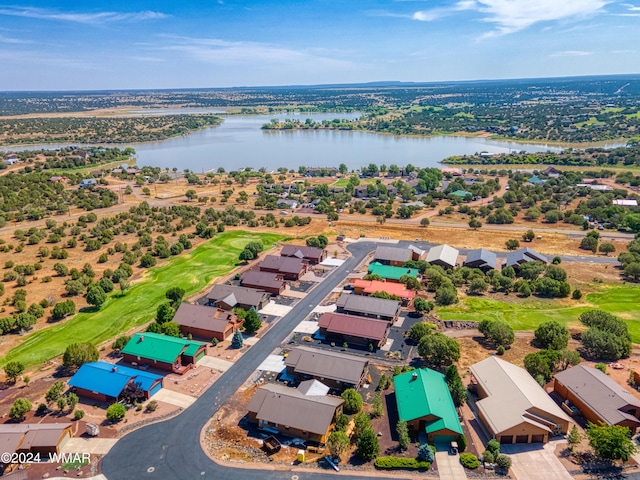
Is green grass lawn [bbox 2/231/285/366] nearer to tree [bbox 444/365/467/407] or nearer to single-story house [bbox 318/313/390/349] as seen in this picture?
single-story house [bbox 318/313/390/349]

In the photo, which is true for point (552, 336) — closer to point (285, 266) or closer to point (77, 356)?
point (285, 266)

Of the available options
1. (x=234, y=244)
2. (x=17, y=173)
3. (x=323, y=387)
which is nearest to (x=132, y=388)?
(x=323, y=387)

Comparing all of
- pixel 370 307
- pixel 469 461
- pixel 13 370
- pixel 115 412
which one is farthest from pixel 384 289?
pixel 13 370

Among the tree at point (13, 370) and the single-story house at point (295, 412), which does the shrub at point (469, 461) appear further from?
the tree at point (13, 370)

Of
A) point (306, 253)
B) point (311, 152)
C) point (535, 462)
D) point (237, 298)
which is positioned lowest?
point (535, 462)

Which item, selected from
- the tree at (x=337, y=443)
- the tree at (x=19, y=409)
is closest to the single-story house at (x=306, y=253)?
the tree at (x=337, y=443)

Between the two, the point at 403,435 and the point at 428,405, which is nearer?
the point at 403,435
